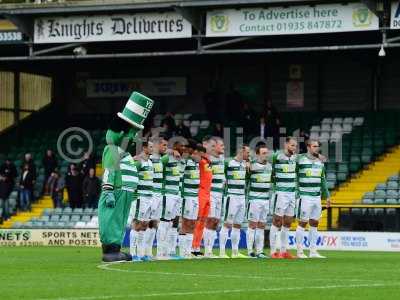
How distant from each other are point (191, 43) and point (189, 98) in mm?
5257

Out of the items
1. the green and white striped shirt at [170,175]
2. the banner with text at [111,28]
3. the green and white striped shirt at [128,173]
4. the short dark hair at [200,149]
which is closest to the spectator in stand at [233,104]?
the banner with text at [111,28]

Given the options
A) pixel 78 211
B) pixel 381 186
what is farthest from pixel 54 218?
pixel 381 186

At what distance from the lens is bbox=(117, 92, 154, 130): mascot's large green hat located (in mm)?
18656

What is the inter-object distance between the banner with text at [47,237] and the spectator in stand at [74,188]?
348 centimetres

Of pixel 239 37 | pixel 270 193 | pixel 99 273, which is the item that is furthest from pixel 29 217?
pixel 99 273

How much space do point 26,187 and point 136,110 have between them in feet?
60.2

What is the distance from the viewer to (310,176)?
2220 centimetres

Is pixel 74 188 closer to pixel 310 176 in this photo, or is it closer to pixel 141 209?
pixel 310 176

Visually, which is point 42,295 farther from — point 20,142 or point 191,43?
point 20,142

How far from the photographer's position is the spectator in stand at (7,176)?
36.5 metres

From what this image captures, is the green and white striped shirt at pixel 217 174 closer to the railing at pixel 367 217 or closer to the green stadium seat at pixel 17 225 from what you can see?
the railing at pixel 367 217

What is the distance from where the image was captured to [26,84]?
42344 mm

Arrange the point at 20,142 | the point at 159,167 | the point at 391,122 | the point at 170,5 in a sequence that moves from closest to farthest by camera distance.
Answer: the point at 159,167 < the point at 170,5 < the point at 391,122 < the point at 20,142

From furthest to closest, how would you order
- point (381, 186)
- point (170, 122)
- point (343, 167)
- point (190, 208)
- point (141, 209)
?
1. point (170, 122)
2. point (343, 167)
3. point (381, 186)
4. point (190, 208)
5. point (141, 209)
